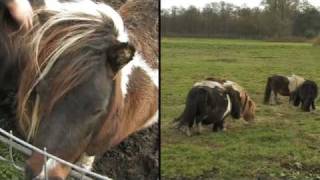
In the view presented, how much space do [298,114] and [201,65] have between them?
882 mm

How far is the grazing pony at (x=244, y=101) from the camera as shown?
14.6ft

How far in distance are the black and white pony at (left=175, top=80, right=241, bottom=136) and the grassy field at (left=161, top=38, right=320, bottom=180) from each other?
58 millimetres

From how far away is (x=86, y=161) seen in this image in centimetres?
443

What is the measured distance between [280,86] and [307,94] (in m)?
0.23

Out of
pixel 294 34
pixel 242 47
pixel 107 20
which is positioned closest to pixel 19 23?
pixel 107 20

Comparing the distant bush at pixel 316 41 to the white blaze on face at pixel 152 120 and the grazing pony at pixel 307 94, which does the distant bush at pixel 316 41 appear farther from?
the white blaze on face at pixel 152 120

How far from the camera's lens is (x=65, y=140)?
4.01 metres

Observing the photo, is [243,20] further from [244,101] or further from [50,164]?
[50,164]

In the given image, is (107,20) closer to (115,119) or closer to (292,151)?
(115,119)

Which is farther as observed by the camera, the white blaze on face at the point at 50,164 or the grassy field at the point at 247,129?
the grassy field at the point at 247,129

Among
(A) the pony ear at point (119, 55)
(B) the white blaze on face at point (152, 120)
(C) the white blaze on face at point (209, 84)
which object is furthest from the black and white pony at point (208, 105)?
(A) the pony ear at point (119, 55)

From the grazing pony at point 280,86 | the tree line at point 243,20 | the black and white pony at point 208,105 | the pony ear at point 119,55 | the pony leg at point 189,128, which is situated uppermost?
the tree line at point 243,20

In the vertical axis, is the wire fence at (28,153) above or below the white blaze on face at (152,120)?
below

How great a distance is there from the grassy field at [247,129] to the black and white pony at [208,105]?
2.3 inches
